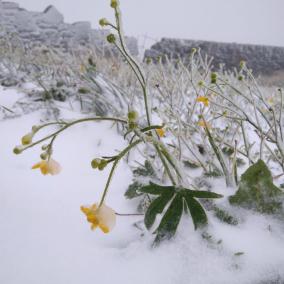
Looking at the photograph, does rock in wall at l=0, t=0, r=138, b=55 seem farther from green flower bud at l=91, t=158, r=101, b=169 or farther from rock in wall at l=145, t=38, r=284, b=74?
green flower bud at l=91, t=158, r=101, b=169

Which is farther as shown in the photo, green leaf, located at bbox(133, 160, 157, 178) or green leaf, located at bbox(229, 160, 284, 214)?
green leaf, located at bbox(133, 160, 157, 178)

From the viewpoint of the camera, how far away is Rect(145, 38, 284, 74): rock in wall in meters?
6.46

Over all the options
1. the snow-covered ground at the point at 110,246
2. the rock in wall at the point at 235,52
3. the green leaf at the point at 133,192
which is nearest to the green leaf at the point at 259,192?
the snow-covered ground at the point at 110,246

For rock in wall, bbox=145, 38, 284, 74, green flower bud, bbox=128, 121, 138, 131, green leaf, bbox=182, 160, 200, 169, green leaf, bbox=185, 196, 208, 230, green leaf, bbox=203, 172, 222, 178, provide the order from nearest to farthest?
green flower bud, bbox=128, 121, 138, 131 < green leaf, bbox=185, 196, 208, 230 < green leaf, bbox=203, 172, 222, 178 < green leaf, bbox=182, 160, 200, 169 < rock in wall, bbox=145, 38, 284, 74

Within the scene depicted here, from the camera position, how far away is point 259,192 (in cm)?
40

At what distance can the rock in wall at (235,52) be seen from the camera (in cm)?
646

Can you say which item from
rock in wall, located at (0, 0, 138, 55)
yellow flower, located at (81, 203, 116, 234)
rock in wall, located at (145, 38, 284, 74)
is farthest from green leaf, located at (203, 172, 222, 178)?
rock in wall, located at (145, 38, 284, 74)

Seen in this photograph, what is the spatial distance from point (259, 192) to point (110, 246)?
35 cm

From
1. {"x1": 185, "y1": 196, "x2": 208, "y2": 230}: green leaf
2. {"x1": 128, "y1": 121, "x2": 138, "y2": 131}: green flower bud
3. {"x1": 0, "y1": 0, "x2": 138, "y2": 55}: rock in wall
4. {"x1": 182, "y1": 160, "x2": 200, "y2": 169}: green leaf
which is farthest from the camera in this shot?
Answer: {"x1": 0, "y1": 0, "x2": 138, "y2": 55}: rock in wall

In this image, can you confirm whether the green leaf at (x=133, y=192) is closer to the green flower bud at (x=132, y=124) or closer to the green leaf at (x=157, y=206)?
the green leaf at (x=157, y=206)

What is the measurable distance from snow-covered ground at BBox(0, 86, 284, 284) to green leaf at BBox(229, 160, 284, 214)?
0.02 m

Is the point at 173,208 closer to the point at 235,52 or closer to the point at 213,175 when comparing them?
the point at 213,175

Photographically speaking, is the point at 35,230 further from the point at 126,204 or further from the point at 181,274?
the point at 181,274

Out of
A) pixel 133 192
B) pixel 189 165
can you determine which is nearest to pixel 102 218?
pixel 133 192
